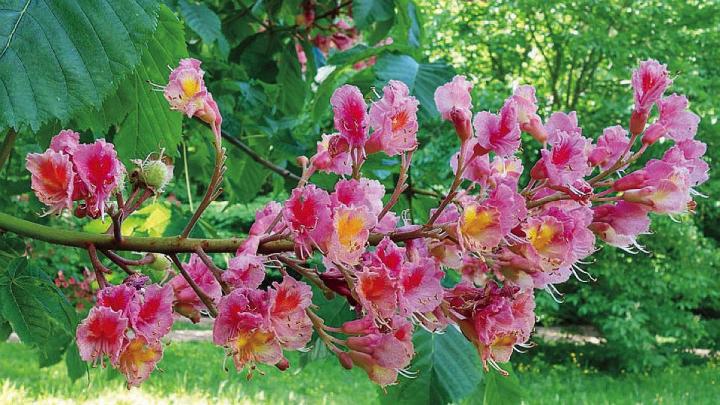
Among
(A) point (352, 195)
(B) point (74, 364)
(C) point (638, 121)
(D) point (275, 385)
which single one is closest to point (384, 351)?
(A) point (352, 195)

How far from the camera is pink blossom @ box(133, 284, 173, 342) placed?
2.33 ft

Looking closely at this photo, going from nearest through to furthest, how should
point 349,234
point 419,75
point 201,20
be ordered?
point 349,234, point 419,75, point 201,20

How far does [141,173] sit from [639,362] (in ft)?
25.5

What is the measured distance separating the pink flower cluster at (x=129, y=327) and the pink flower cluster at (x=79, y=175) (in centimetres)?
8

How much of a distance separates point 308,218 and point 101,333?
0.68 feet

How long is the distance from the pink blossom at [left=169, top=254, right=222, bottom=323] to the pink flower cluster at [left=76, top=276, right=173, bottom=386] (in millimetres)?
70

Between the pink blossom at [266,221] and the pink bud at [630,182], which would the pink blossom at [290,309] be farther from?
the pink bud at [630,182]

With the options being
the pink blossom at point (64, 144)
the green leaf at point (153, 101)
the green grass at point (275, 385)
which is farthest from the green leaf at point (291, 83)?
the green grass at point (275, 385)

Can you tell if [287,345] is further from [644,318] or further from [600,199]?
[644,318]

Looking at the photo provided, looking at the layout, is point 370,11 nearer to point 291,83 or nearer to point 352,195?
point 291,83

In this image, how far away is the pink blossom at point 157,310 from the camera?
0.71m

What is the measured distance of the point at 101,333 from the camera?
0.70 meters

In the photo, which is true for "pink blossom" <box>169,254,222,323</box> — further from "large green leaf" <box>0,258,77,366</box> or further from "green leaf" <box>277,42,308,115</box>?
"green leaf" <box>277,42,308,115</box>

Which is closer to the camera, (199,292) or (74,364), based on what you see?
(199,292)
